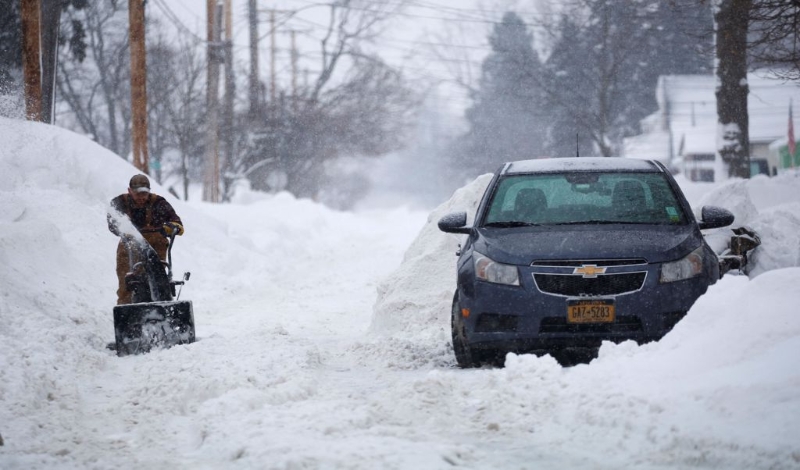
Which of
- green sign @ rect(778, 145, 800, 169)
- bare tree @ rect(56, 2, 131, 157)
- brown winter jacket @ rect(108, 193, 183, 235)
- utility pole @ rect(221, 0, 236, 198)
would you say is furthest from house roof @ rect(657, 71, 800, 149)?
brown winter jacket @ rect(108, 193, 183, 235)

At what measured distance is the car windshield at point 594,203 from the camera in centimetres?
761

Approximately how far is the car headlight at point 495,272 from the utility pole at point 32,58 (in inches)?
467

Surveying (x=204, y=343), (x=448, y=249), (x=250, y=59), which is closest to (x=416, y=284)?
(x=448, y=249)

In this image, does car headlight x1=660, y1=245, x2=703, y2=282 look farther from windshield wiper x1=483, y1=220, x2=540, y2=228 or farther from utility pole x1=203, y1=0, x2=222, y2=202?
utility pole x1=203, y1=0, x2=222, y2=202

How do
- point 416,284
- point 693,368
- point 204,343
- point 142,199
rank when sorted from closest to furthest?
point 693,368
point 204,343
point 142,199
point 416,284

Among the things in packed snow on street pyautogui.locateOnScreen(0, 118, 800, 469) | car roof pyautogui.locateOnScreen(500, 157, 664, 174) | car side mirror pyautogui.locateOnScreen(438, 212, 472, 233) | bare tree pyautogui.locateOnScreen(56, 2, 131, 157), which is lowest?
packed snow on street pyautogui.locateOnScreen(0, 118, 800, 469)

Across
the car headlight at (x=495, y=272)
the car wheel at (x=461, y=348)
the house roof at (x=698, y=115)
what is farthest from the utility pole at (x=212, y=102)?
the house roof at (x=698, y=115)

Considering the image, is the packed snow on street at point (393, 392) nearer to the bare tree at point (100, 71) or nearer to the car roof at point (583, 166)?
the car roof at point (583, 166)

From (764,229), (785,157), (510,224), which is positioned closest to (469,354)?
(510,224)

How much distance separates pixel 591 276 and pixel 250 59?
32.3 meters

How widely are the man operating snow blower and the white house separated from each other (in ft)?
139

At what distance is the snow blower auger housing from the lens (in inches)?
320

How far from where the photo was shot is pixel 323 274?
1830cm

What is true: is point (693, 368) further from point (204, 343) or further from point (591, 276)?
point (204, 343)
